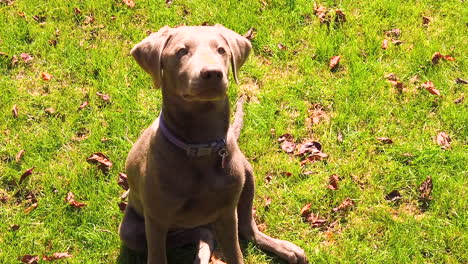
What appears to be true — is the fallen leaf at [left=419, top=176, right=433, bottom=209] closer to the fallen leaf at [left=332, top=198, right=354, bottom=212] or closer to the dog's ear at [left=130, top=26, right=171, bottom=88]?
the fallen leaf at [left=332, top=198, right=354, bottom=212]

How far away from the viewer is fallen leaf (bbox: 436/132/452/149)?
4742 millimetres

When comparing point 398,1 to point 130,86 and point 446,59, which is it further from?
point 130,86

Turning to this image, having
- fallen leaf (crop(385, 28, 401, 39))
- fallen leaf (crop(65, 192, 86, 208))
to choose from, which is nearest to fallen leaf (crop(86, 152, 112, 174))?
fallen leaf (crop(65, 192, 86, 208))

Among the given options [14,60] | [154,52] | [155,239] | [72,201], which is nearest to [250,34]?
[14,60]

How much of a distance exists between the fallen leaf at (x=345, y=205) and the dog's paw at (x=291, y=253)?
52 cm

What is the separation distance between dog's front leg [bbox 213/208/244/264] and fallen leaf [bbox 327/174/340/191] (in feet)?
3.30

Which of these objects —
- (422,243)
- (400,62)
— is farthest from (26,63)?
(422,243)

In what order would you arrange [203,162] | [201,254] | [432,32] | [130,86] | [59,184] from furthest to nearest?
[432,32], [130,86], [59,184], [201,254], [203,162]

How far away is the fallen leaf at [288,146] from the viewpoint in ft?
15.6

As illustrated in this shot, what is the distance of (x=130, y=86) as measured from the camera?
5.27m

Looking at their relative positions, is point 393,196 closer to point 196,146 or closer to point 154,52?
point 196,146

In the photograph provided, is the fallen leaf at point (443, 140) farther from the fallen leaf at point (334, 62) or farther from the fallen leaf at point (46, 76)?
the fallen leaf at point (46, 76)

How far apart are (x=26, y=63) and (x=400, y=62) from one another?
11.6 feet

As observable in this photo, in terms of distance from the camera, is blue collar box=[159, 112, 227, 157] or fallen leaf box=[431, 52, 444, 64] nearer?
blue collar box=[159, 112, 227, 157]
